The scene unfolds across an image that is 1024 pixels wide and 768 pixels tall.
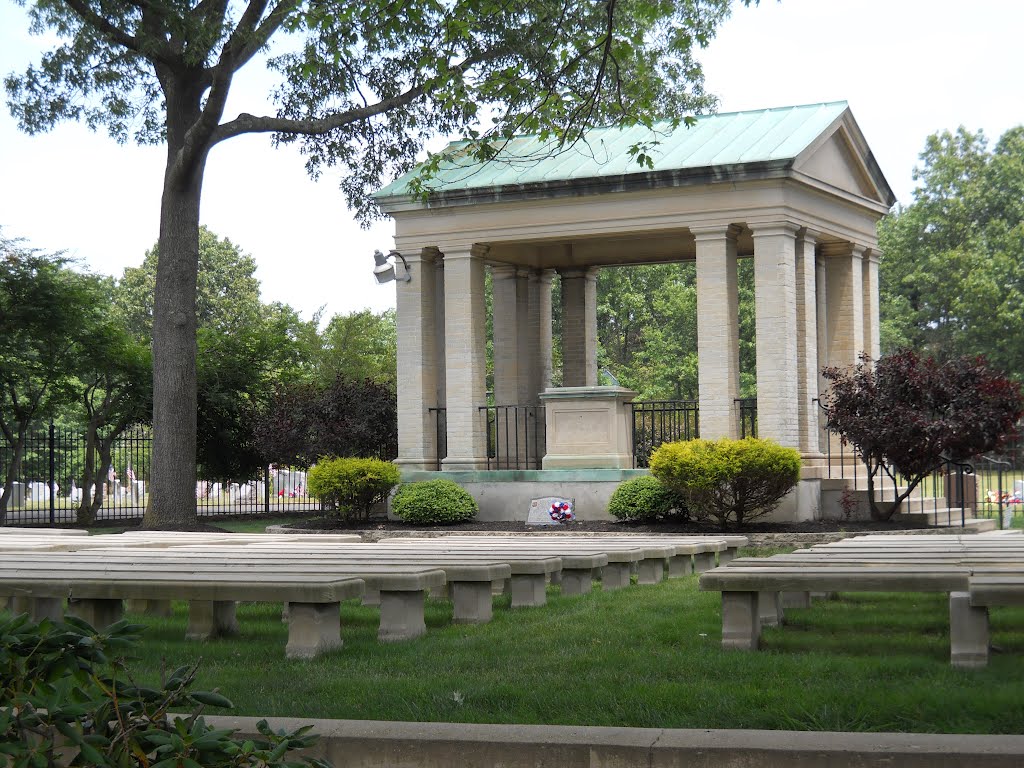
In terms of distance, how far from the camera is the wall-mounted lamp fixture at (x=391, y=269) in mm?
21391

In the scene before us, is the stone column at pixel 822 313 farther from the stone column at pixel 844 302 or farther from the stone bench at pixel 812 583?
the stone bench at pixel 812 583

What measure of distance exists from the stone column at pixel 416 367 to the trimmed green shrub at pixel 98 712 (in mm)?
17887

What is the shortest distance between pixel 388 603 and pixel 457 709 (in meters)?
2.36

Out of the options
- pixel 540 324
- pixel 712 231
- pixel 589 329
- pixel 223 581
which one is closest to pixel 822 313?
pixel 712 231

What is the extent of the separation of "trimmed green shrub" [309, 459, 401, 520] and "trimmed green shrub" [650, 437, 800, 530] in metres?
4.85

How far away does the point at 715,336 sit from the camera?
19344 mm

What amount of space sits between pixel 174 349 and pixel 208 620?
13.0 meters

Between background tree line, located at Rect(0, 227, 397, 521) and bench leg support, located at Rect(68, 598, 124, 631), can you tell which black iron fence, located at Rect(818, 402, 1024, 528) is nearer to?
background tree line, located at Rect(0, 227, 397, 521)

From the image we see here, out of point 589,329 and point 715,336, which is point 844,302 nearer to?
point 715,336

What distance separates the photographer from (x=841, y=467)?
19.9m

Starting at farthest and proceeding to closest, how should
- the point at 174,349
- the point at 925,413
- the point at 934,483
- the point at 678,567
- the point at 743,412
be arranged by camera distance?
the point at 743,412 → the point at 934,483 → the point at 174,349 → the point at 925,413 → the point at 678,567


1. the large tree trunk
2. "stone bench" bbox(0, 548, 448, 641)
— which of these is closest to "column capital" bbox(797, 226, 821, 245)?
the large tree trunk

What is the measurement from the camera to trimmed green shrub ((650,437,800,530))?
1752 cm

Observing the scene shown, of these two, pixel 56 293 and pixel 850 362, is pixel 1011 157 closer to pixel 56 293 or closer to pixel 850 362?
pixel 850 362
